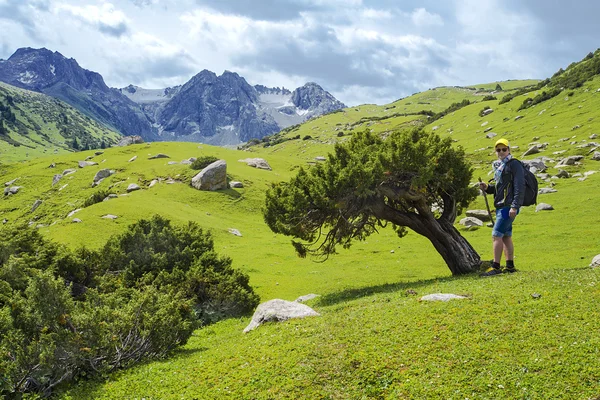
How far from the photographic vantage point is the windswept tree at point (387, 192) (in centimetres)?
1989

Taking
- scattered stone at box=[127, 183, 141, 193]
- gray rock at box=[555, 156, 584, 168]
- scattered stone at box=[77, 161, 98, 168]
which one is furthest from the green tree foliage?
scattered stone at box=[77, 161, 98, 168]

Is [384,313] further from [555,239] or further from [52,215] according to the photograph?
[52,215]

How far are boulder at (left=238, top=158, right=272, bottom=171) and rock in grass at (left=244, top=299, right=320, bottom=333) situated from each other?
72665 millimetres

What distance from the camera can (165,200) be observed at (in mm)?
58938

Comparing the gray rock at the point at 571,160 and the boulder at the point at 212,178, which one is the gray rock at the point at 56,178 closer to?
the boulder at the point at 212,178

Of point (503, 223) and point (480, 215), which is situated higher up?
point (480, 215)

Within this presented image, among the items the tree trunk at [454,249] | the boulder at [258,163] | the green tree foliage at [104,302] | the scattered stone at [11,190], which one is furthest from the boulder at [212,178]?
the tree trunk at [454,249]

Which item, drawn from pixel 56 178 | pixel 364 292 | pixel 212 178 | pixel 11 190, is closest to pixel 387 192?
pixel 364 292

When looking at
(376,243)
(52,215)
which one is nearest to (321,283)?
(376,243)

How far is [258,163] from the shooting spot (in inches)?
3519

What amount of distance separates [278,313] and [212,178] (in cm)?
5344

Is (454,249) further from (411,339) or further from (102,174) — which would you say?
(102,174)

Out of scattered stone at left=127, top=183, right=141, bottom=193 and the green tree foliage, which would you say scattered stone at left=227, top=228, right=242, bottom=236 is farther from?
scattered stone at left=127, top=183, right=141, bottom=193

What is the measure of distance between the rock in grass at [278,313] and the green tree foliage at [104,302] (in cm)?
268
